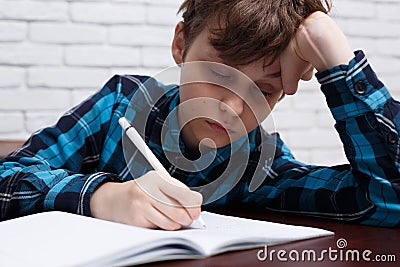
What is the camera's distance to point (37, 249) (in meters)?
0.58

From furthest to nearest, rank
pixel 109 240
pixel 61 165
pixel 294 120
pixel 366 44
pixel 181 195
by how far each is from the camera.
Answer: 1. pixel 366 44
2. pixel 294 120
3. pixel 61 165
4. pixel 181 195
5. pixel 109 240

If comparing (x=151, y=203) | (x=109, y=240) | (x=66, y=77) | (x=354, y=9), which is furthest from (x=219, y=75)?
(x=354, y=9)

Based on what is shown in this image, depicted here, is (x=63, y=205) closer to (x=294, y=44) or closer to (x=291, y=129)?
(x=294, y=44)

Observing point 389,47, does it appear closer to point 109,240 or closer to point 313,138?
point 313,138

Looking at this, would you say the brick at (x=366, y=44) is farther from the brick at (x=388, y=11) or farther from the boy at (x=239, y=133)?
the boy at (x=239, y=133)

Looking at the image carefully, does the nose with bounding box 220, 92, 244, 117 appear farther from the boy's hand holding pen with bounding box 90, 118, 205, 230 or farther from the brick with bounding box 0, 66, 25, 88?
the brick with bounding box 0, 66, 25, 88

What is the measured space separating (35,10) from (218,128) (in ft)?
3.17

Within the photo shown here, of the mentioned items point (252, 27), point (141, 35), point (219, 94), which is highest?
point (141, 35)

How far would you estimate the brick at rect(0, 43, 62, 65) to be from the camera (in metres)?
1.72

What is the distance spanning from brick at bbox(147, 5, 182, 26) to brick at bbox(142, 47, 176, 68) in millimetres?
81

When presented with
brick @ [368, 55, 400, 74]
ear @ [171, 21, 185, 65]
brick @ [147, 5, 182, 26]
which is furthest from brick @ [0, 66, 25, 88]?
brick @ [368, 55, 400, 74]

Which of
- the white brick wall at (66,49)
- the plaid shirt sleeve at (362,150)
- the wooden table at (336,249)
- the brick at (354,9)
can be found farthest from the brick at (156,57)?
the wooden table at (336,249)

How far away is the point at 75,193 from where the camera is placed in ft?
2.69

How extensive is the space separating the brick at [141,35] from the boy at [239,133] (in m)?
0.72
